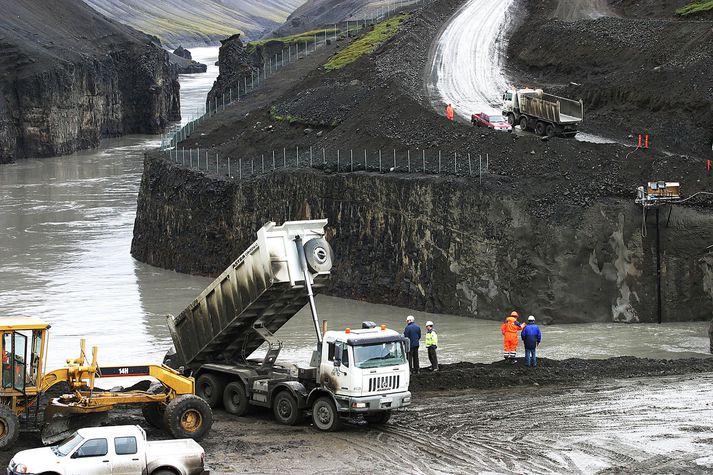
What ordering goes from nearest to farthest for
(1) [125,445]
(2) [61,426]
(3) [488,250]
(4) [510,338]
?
(1) [125,445]
(2) [61,426]
(4) [510,338]
(3) [488,250]

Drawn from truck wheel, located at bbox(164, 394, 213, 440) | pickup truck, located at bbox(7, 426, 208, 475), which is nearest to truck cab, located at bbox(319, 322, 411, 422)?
truck wheel, located at bbox(164, 394, 213, 440)

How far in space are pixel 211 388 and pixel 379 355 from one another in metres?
4.99

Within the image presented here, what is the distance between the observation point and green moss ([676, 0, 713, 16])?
68.9 metres

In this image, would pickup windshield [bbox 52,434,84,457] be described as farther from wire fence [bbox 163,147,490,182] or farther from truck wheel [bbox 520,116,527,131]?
truck wheel [bbox 520,116,527,131]

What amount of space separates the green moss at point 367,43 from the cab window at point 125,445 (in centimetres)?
5063

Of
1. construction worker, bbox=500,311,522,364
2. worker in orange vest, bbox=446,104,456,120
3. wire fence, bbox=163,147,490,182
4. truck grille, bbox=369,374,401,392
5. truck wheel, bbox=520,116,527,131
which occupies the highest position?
worker in orange vest, bbox=446,104,456,120

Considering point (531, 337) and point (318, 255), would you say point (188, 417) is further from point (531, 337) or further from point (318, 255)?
point (531, 337)

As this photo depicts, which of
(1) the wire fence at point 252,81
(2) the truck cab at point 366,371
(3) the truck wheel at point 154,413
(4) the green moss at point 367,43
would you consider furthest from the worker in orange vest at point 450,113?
(3) the truck wheel at point 154,413

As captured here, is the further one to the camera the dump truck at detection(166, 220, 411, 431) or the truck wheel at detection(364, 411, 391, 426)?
the truck wheel at detection(364, 411, 391, 426)

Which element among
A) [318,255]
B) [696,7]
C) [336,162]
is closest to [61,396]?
[318,255]

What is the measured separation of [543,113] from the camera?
5391 centimetres

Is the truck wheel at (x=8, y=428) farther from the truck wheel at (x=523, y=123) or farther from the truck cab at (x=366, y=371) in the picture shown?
the truck wheel at (x=523, y=123)

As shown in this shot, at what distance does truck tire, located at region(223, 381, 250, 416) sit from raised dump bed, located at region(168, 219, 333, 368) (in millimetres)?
1063

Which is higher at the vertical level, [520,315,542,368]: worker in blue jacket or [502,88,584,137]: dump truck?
[502,88,584,137]: dump truck
